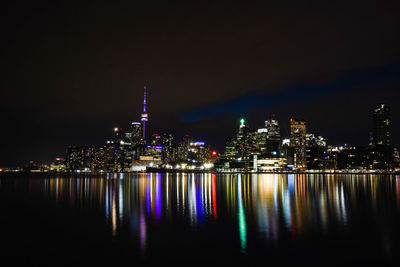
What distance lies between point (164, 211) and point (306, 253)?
53.1ft

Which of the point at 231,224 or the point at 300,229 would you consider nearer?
the point at 300,229

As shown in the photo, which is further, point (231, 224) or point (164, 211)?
point (164, 211)

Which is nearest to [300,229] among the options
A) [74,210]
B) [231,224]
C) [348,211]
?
[231,224]

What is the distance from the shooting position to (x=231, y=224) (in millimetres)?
22719

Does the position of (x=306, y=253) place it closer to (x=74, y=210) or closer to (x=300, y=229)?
(x=300, y=229)

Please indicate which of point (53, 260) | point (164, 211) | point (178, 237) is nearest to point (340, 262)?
point (178, 237)

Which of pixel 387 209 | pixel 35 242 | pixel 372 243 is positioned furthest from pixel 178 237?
pixel 387 209

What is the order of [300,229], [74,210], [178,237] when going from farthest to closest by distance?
[74,210]
[300,229]
[178,237]

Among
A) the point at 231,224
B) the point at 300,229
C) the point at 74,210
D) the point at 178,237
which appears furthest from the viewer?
the point at 74,210

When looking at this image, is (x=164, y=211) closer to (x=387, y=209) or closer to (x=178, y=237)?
(x=178, y=237)

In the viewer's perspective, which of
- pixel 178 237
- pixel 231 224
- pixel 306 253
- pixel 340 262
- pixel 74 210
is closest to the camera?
pixel 340 262

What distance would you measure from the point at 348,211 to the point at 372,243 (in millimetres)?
11953

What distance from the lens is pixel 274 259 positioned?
1443 cm

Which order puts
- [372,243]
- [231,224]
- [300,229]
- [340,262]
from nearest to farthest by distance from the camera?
[340,262], [372,243], [300,229], [231,224]
